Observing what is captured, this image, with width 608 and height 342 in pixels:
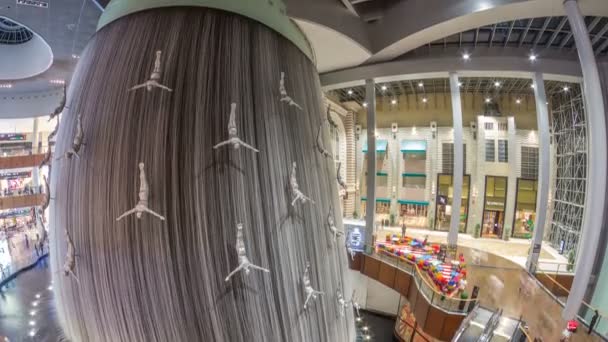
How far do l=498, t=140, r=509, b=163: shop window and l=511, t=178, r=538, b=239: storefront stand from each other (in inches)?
62.9

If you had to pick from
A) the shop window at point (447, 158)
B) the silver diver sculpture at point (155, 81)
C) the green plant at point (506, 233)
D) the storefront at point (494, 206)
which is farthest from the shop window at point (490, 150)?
the silver diver sculpture at point (155, 81)

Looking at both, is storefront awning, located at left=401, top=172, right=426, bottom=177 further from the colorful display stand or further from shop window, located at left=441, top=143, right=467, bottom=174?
the colorful display stand

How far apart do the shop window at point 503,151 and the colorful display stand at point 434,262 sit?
417 inches

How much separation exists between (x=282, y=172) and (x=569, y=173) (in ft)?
71.6

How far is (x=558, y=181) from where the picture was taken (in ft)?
55.7

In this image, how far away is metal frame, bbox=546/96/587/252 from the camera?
14.4 metres

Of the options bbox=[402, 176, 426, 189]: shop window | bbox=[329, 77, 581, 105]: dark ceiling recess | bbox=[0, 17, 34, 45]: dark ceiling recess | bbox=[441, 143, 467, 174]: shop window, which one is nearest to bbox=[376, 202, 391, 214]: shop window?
bbox=[402, 176, 426, 189]: shop window

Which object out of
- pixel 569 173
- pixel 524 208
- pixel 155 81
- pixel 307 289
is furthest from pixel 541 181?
pixel 155 81

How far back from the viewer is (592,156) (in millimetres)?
6059

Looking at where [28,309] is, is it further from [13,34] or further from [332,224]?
[332,224]

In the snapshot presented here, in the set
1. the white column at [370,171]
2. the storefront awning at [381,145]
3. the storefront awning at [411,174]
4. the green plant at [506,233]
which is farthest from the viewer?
the storefront awning at [381,145]

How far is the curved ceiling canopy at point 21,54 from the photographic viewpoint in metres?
9.62

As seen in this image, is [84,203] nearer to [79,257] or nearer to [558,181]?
[79,257]

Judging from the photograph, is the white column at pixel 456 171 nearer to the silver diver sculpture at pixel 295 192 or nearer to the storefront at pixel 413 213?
the storefront at pixel 413 213
